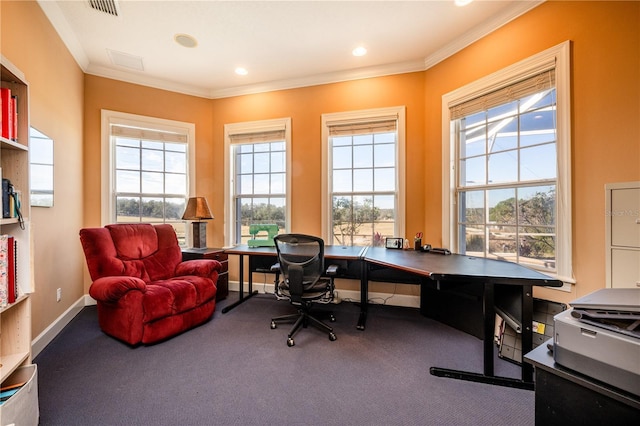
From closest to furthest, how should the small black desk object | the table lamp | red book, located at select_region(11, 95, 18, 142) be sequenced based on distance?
the small black desk object
red book, located at select_region(11, 95, 18, 142)
the table lamp

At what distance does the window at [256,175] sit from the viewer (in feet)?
11.7

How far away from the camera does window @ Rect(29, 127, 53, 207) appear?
204cm

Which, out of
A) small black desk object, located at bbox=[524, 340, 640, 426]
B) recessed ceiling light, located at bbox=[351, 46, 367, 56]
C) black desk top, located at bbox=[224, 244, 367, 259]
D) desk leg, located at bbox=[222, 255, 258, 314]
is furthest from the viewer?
desk leg, located at bbox=[222, 255, 258, 314]

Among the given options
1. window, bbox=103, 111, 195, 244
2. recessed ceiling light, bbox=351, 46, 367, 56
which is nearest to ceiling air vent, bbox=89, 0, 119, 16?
window, bbox=103, 111, 195, 244

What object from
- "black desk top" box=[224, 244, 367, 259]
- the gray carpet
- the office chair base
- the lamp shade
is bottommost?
the gray carpet

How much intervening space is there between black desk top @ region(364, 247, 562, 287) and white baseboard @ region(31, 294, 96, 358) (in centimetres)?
283

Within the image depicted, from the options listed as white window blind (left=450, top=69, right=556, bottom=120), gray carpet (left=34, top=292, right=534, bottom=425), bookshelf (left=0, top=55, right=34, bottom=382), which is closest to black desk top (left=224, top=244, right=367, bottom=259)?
gray carpet (left=34, top=292, right=534, bottom=425)

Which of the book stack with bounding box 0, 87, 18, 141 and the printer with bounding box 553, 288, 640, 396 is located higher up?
the book stack with bounding box 0, 87, 18, 141

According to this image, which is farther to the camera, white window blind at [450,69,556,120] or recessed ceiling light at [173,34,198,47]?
recessed ceiling light at [173,34,198,47]

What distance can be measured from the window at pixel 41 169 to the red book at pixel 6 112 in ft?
3.11

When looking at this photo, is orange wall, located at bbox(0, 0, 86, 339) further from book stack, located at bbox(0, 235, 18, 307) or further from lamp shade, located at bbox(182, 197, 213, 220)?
lamp shade, located at bbox(182, 197, 213, 220)

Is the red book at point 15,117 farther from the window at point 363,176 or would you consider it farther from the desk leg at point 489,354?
the desk leg at point 489,354

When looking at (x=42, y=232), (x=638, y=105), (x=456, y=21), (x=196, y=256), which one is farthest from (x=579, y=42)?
(x=42, y=232)

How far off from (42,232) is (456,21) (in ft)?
13.8
